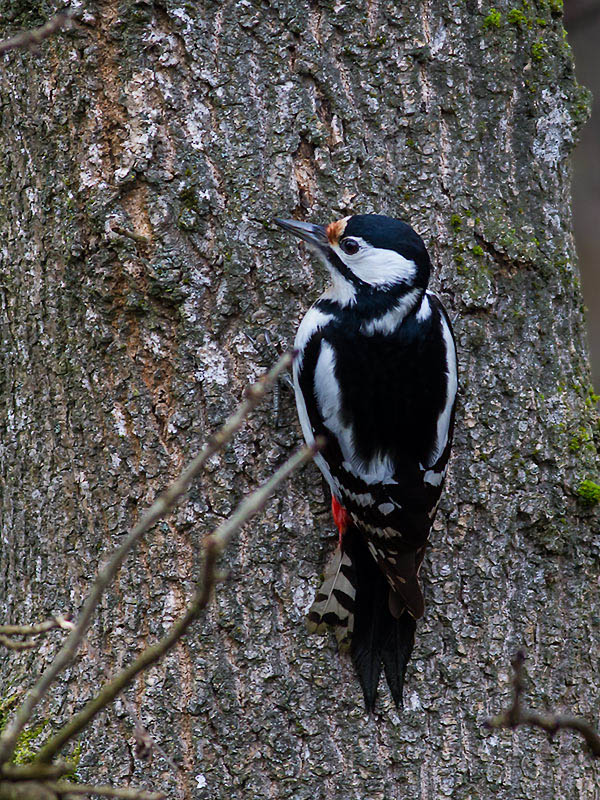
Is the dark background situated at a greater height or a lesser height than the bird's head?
lesser

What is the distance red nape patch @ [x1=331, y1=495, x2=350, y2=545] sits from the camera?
8.02 ft

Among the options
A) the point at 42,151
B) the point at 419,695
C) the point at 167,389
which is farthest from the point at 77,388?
the point at 419,695

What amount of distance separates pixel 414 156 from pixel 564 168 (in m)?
0.53

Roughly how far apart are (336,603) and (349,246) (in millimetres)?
950

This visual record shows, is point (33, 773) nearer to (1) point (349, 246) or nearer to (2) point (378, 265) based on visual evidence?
(1) point (349, 246)

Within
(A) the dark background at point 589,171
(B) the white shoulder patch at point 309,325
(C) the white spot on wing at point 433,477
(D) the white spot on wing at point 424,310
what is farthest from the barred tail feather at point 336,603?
(A) the dark background at point 589,171

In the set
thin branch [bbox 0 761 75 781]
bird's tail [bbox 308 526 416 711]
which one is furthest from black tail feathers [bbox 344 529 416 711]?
thin branch [bbox 0 761 75 781]

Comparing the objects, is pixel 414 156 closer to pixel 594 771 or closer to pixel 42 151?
pixel 42 151

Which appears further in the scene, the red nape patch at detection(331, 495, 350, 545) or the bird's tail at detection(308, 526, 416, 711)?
the red nape patch at detection(331, 495, 350, 545)

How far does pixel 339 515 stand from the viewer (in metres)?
2.46

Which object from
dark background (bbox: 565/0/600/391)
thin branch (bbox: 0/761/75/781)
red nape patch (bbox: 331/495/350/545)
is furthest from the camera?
dark background (bbox: 565/0/600/391)

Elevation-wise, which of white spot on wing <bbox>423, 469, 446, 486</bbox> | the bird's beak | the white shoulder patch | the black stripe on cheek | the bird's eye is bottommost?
white spot on wing <bbox>423, 469, 446, 486</bbox>

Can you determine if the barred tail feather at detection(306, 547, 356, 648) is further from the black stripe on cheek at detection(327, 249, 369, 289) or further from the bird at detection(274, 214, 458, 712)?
the black stripe on cheek at detection(327, 249, 369, 289)

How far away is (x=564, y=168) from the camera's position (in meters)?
2.72
